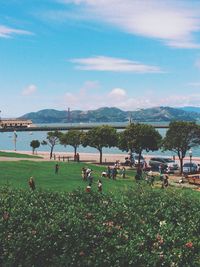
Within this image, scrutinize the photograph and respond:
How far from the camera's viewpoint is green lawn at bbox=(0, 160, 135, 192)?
42747 mm

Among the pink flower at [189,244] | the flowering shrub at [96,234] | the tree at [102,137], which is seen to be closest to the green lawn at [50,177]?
the tree at [102,137]

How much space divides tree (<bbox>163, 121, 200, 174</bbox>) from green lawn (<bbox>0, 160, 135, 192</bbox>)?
9034 mm

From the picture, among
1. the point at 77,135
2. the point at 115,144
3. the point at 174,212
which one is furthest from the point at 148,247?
the point at 77,135

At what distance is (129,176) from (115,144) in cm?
2252

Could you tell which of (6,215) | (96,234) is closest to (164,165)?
(6,215)

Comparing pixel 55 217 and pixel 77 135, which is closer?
pixel 55 217

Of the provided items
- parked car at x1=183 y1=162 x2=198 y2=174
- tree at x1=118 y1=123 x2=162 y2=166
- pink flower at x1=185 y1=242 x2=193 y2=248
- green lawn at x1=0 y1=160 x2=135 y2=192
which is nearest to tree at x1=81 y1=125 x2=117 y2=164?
tree at x1=118 y1=123 x2=162 y2=166

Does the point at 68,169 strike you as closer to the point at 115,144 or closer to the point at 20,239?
the point at 115,144

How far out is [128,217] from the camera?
18578mm

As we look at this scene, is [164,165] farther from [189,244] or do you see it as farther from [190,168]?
[189,244]

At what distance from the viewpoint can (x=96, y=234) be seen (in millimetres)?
16594

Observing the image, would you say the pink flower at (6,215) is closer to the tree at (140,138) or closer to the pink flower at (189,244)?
the pink flower at (189,244)

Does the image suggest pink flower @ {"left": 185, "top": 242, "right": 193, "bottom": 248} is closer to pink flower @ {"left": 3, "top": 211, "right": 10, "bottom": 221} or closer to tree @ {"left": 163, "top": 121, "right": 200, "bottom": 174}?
pink flower @ {"left": 3, "top": 211, "right": 10, "bottom": 221}

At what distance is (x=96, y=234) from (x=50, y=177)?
34116 millimetres
